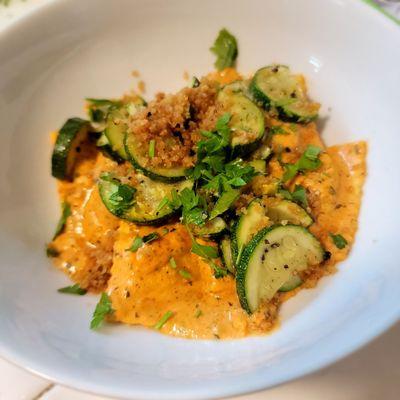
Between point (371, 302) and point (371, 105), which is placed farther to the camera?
point (371, 105)

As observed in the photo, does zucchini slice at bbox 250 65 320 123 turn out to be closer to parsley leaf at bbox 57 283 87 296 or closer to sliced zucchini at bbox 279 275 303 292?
sliced zucchini at bbox 279 275 303 292

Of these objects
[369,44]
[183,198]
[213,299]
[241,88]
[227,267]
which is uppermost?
[369,44]

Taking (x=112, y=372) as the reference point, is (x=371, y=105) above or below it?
above

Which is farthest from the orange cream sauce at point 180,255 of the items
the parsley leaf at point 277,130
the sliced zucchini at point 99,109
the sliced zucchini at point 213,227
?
the sliced zucchini at point 99,109

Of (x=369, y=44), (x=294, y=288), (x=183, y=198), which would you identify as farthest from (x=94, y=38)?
(x=294, y=288)

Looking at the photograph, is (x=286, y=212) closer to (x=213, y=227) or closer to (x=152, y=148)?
(x=213, y=227)

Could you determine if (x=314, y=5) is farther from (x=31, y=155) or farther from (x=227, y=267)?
(x=31, y=155)
